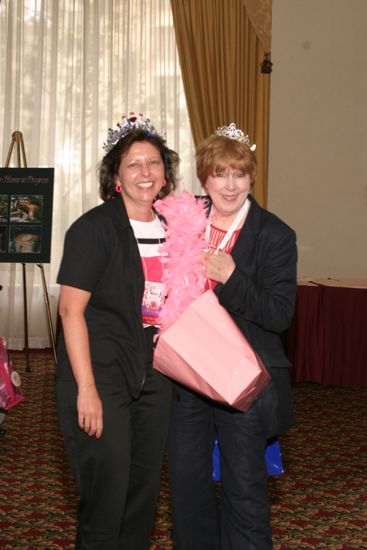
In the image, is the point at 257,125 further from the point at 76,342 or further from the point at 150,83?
the point at 76,342

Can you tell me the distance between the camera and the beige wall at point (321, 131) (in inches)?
324

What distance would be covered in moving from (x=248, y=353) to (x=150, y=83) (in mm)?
6201

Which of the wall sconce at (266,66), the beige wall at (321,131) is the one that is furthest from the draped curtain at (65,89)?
the beige wall at (321,131)

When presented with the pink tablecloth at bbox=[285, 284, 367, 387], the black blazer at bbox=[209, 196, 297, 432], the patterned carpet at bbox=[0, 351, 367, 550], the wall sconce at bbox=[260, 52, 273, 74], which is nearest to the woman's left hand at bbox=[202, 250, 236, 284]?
the black blazer at bbox=[209, 196, 297, 432]

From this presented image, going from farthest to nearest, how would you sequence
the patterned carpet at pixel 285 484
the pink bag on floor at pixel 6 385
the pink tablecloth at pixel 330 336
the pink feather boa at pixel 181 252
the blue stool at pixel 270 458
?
1. the pink tablecloth at pixel 330 336
2. the pink bag on floor at pixel 6 385
3. the patterned carpet at pixel 285 484
4. the blue stool at pixel 270 458
5. the pink feather boa at pixel 181 252

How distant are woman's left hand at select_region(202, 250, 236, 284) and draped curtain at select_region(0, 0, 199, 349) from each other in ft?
18.6

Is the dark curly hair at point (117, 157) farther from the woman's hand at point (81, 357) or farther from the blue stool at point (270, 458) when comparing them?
the blue stool at point (270, 458)

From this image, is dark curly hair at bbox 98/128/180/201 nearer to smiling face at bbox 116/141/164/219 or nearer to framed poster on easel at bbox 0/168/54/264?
smiling face at bbox 116/141/164/219

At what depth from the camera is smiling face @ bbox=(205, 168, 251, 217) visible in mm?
2363

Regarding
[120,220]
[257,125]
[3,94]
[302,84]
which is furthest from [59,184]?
[120,220]

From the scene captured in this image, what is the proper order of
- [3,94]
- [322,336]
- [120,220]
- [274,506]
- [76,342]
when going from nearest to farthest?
[76,342] → [120,220] → [274,506] → [322,336] → [3,94]

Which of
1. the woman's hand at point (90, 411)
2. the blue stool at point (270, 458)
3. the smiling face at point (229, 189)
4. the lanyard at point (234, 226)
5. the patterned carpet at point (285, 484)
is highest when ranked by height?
the smiling face at point (229, 189)

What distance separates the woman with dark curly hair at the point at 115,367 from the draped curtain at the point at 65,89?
5.60 m

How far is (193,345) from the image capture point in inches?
84.7
